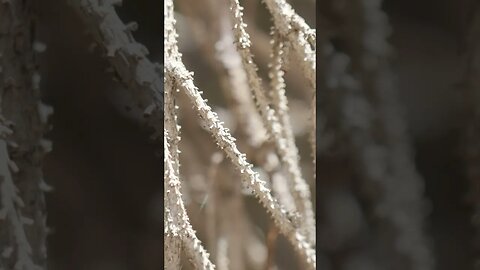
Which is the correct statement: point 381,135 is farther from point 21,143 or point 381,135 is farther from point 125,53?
point 21,143

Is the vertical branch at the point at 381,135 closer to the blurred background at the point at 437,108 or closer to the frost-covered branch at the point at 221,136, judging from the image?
the blurred background at the point at 437,108

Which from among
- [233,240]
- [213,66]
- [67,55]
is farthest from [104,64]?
[233,240]

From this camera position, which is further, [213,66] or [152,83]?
[213,66]

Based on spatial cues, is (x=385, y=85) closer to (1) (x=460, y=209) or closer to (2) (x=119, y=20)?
(1) (x=460, y=209)

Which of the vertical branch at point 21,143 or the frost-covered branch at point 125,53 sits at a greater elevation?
the frost-covered branch at point 125,53

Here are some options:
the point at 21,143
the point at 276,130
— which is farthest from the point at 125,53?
the point at 276,130

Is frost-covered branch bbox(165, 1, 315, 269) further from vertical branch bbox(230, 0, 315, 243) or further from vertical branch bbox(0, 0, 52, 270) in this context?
vertical branch bbox(0, 0, 52, 270)

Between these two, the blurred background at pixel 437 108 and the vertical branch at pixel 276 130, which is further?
the vertical branch at pixel 276 130

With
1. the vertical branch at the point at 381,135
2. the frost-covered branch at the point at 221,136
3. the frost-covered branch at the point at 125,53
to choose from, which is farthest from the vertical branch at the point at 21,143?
the vertical branch at the point at 381,135
